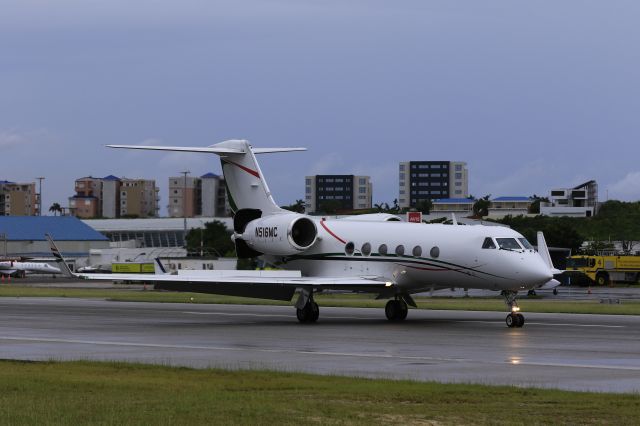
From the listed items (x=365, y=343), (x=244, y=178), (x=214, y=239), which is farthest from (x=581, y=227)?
(x=365, y=343)

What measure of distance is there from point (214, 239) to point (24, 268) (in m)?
35.1

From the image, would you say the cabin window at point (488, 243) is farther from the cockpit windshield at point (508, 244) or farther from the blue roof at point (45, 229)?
the blue roof at point (45, 229)

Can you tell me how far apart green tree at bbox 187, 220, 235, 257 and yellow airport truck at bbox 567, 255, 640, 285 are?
64983 millimetres

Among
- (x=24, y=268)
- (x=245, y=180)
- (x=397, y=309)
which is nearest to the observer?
(x=397, y=309)

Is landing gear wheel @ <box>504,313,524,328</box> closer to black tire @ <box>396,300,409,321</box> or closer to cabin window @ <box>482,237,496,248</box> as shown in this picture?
cabin window @ <box>482,237,496,248</box>

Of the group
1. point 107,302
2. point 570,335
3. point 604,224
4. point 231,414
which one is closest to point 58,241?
point 604,224

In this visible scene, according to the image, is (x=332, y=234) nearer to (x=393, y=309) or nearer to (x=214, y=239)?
(x=393, y=309)

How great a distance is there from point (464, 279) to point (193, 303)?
20.5 metres

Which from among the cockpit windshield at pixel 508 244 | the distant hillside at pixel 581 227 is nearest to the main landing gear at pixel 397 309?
the cockpit windshield at pixel 508 244

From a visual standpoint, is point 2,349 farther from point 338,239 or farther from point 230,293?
point 338,239

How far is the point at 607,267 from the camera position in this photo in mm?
85812

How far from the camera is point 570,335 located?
29.1 m

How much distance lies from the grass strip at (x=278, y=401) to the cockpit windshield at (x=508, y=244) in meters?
15.9

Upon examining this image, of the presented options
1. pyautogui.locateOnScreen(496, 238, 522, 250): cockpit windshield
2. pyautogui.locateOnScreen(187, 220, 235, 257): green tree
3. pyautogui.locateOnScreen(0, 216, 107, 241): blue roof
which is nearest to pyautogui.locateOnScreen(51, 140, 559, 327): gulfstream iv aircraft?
pyautogui.locateOnScreen(496, 238, 522, 250): cockpit windshield
